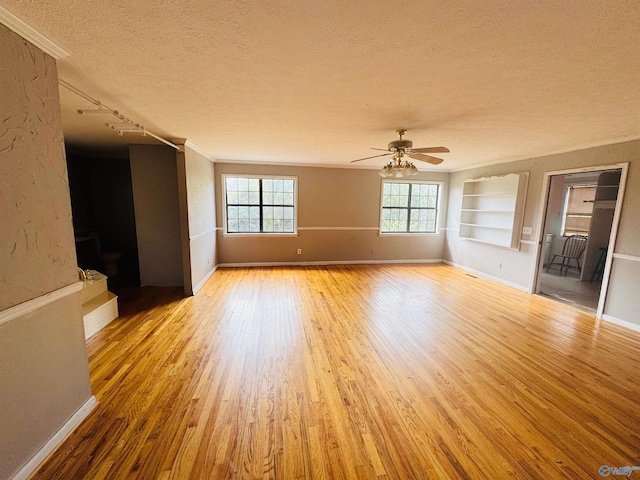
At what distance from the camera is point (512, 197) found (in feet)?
15.6

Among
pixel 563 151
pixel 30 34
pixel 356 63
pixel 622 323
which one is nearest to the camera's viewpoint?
pixel 30 34

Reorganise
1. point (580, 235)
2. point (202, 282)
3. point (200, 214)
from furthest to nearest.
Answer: point (580, 235), point (202, 282), point (200, 214)

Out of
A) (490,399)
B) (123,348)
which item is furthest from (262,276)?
(490,399)

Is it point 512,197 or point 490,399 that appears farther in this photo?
point 512,197

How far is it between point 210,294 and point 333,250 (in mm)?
3171

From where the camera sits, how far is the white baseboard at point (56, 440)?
52.1 inches

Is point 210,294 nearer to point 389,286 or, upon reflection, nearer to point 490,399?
point 389,286

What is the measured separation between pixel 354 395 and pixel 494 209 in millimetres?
4922

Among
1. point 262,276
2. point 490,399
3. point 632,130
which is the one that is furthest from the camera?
point 262,276

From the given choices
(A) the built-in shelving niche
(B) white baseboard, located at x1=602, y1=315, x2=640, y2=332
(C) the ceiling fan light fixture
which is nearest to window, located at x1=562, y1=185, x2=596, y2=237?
(A) the built-in shelving niche

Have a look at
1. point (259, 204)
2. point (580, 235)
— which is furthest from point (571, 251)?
point (259, 204)

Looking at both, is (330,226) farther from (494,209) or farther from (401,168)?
(494,209)

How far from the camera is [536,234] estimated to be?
438 centimetres

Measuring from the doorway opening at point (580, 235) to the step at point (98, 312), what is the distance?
20.5 ft
